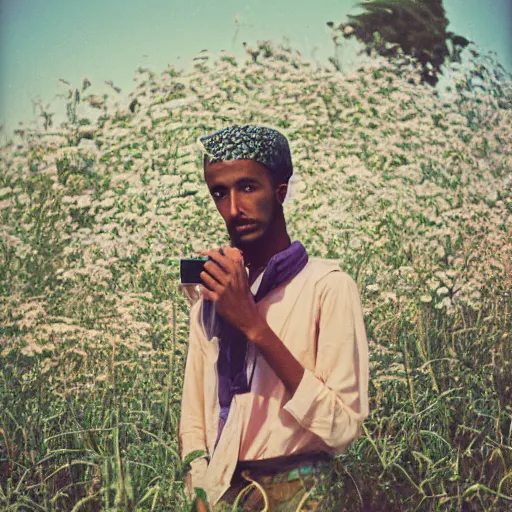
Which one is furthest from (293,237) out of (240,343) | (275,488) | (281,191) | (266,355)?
(275,488)

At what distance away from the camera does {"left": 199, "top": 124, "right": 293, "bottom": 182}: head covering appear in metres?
2.88

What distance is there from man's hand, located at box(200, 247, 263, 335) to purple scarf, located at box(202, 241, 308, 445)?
0.10 meters

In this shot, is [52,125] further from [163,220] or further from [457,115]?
[457,115]

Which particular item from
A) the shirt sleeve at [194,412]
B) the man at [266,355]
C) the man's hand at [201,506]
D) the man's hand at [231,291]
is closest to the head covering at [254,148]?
the man at [266,355]

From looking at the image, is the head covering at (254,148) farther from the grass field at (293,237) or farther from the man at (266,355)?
the grass field at (293,237)

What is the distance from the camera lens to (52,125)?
3.60m

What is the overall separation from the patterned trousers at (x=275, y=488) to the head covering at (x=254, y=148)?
3.34ft

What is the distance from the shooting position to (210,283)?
2.78 meters

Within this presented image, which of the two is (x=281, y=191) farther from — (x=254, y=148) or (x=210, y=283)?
(x=210, y=283)

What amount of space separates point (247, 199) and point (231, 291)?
1.14 ft

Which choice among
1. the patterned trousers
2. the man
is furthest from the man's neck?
the patterned trousers

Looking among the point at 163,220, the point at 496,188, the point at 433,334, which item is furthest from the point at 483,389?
the point at 163,220

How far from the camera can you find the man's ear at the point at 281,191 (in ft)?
9.57

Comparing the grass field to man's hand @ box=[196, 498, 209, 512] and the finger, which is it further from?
the finger
